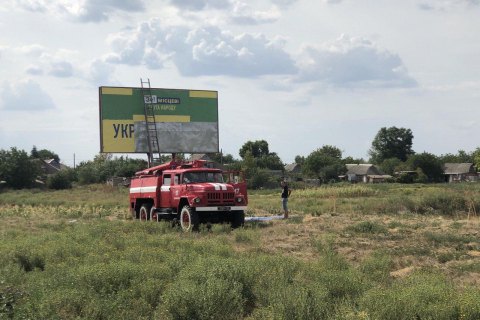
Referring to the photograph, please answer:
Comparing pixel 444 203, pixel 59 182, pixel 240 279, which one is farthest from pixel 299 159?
pixel 240 279

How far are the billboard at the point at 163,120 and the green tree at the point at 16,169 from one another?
48448 millimetres

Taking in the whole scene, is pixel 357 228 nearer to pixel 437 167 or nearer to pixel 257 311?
pixel 257 311

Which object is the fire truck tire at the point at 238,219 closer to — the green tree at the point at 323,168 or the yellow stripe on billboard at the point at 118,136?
the yellow stripe on billboard at the point at 118,136

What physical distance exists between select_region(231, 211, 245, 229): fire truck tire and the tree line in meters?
14.5

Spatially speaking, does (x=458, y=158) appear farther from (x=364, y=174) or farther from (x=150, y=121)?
(x=150, y=121)

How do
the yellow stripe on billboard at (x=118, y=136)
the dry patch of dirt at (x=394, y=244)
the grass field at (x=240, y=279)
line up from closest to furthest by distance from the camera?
the grass field at (x=240, y=279)
the dry patch of dirt at (x=394, y=244)
the yellow stripe on billboard at (x=118, y=136)

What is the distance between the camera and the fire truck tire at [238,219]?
770 inches

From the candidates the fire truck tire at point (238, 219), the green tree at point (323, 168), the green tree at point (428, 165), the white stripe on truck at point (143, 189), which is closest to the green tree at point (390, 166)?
the green tree at point (428, 165)

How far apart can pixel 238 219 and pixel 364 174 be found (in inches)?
3593

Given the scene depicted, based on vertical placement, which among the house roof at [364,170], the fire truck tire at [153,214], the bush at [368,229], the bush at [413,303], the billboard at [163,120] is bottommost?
the bush at [368,229]

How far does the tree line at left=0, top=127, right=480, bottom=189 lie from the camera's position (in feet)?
240

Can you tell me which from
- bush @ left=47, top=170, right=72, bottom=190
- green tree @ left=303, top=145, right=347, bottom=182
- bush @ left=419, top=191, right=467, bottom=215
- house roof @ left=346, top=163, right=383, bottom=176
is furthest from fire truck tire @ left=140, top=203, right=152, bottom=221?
house roof @ left=346, top=163, right=383, bottom=176

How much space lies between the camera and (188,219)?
18.9 meters

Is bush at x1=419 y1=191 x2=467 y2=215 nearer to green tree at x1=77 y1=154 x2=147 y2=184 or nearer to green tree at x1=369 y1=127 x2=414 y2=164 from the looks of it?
green tree at x1=77 y1=154 x2=147 y2=184
